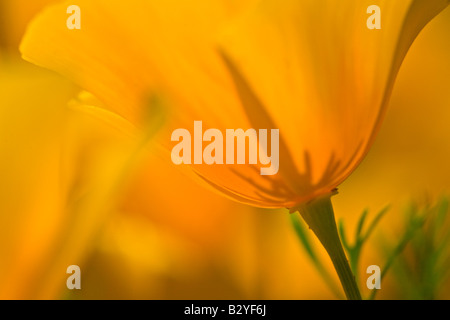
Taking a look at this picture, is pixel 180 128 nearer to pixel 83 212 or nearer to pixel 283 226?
pixel 83 212

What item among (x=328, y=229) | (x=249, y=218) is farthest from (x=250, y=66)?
(x=249, y=218)

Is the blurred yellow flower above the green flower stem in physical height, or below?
above

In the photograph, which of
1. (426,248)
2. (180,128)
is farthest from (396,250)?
(180,128)

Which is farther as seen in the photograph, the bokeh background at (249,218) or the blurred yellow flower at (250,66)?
the bokeh background at (249,218)

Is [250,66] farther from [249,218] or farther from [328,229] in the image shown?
[249,218]

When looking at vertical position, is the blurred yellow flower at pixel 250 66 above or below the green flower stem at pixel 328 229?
above
